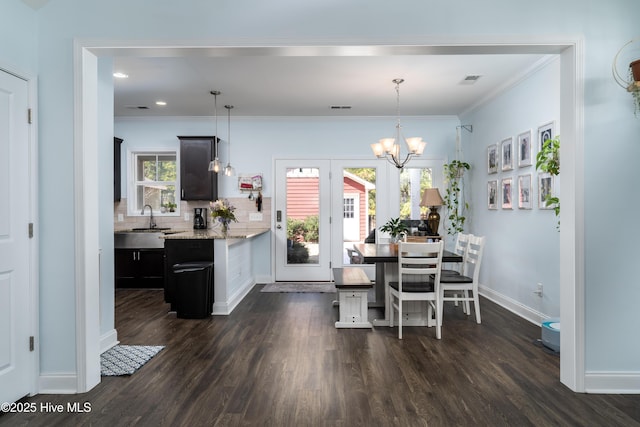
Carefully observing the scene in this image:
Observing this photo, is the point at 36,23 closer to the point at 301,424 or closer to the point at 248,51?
the point at 248,51

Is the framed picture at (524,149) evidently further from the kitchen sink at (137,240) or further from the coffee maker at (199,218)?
the kitchen sink at (137,240)

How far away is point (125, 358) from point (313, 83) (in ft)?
11.5

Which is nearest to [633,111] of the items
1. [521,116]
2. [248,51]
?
[521,116]

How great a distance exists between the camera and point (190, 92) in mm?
5215

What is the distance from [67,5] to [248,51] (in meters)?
1.26

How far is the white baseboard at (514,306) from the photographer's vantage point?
4.18 m

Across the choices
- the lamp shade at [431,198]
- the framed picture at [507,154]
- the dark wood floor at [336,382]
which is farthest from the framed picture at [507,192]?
the dark wood floor at [336,382]

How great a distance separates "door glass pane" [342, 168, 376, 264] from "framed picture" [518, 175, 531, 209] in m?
2.45

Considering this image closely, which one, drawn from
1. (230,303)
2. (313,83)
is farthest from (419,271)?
(313,83)

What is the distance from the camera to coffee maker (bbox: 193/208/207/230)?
640 centimetres

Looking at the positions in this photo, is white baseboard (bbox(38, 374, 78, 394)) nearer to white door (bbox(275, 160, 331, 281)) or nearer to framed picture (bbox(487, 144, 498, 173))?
white door (bbox(275, 160, 331, 281))

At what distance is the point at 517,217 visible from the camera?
4645 mm

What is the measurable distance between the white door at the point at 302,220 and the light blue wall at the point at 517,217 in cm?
233

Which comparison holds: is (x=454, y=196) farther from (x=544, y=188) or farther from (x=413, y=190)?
(x=544, y=188)
